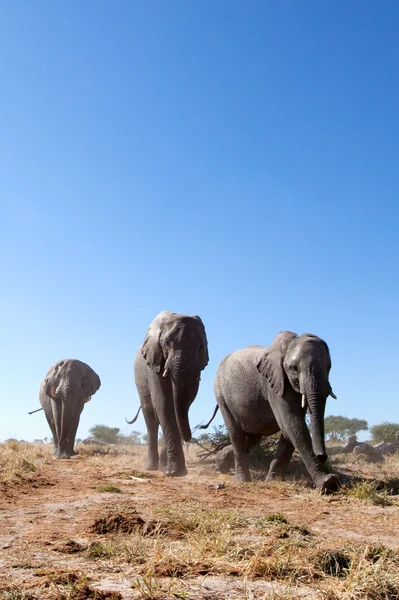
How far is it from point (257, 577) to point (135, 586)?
968 mm

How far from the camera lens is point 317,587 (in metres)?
3.96

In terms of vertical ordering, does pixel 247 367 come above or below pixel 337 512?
above

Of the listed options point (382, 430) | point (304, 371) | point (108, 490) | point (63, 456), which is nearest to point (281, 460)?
point (304, 371)

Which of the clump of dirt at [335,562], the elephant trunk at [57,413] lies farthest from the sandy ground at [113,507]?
the elephant trunk at [57,413]

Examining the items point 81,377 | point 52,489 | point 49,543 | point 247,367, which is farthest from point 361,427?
point 49,543

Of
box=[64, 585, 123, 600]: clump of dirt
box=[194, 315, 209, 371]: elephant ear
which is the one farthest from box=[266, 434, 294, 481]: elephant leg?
box=[64, 585, 123, 600]: clump of dirt

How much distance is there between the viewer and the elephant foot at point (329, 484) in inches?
377

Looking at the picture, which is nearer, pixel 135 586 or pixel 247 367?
pixel 135 586

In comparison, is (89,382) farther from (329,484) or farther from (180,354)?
(329,484)

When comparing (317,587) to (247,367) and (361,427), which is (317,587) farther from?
(361,427)

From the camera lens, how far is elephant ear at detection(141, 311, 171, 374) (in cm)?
1354

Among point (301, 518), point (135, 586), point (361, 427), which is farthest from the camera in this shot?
point (361, 427)

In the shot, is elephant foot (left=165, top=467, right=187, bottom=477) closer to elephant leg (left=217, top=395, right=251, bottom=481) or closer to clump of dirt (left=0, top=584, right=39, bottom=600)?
elephant leg (left=217, top=395, right=251, bottom=481)

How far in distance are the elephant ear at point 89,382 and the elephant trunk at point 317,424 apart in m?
12.7
